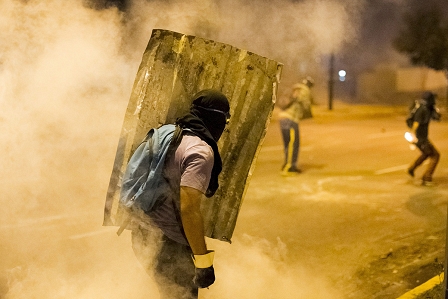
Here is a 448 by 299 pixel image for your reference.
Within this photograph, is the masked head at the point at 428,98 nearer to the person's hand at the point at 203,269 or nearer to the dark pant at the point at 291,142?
the dark pant at the point at 291,142

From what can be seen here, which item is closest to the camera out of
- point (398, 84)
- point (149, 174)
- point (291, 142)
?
point (149, 174)

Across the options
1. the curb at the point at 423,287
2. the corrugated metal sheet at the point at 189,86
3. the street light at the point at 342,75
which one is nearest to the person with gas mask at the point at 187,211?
the corrugated metal sheet at the point at 189,86

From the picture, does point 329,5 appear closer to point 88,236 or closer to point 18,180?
point 88,236

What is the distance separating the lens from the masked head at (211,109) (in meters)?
2.58

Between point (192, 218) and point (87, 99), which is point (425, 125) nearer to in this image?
point (87, 99)

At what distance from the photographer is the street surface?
158 inches

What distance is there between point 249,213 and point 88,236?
202 cm

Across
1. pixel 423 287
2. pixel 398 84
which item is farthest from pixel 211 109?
pixel 398 84

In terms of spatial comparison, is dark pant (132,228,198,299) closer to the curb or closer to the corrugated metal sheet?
the corrugated metal sheet

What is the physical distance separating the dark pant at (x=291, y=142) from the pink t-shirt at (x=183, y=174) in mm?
6087

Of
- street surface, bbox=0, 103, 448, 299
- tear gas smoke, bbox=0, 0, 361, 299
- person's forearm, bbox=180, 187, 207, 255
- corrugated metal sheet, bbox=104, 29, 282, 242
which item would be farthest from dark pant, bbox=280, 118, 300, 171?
person's forearm, bbox=180, 187, 207, 255

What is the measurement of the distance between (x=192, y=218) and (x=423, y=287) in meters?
2.56

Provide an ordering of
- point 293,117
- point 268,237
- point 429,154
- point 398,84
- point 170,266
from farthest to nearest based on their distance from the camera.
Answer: point 398,84, point 293,117, point 429,154, point 268,237, point 170,266

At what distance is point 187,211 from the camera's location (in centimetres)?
239
